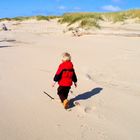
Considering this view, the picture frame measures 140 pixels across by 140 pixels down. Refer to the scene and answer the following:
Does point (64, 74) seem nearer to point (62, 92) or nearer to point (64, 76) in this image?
point (64, 76)

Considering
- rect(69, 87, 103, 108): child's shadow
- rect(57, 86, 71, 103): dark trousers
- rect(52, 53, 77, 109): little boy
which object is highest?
rect(52, 53, 77, 109): little boy

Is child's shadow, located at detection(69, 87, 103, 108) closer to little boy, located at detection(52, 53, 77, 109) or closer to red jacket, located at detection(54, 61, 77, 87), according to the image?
little boy, located at detection(52, 53, 77, 109)

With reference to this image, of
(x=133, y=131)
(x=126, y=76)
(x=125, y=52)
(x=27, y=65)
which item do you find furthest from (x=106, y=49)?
(x=133, y=131)

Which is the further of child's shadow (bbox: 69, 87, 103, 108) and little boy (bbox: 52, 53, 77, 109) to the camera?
child's shadow (bbox: 69, 87, 103, 108)

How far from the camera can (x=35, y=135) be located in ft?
18.3

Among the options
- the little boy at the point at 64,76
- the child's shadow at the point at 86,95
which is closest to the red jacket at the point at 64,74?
the little boy at the point at 64,76

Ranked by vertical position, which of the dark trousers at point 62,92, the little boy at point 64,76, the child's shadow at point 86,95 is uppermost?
the little boy at point 64,76

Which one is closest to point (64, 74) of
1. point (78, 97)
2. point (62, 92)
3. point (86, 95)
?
point (62, 92)

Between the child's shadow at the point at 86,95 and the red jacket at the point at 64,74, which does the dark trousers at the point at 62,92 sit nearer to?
the red jacket at the point at 64,74

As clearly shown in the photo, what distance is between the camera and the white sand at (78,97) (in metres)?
5.77

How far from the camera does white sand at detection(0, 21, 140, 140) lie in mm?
5772

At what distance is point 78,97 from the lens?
25.4 feet

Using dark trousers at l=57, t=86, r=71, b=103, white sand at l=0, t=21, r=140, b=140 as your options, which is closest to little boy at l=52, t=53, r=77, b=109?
dark trousers at l=57, t=86, r=71, b=103

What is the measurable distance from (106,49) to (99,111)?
745 centimetres
